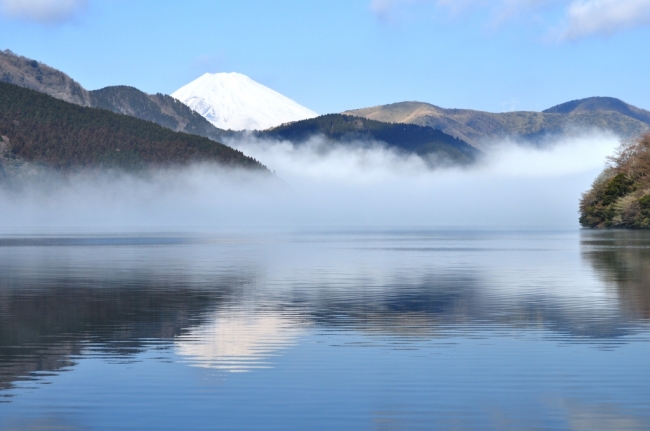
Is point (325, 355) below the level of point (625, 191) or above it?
below

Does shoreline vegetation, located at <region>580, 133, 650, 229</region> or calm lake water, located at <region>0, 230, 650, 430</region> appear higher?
shoreline vegetation, located at <region>580, 133, 650, 229</region>

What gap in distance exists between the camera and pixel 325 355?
25609 millimetres

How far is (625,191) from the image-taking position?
17925 cm

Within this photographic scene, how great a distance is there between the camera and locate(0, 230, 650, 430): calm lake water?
18.8 m

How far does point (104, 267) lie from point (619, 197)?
130 meters

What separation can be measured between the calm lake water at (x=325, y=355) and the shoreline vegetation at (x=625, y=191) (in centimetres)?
12250

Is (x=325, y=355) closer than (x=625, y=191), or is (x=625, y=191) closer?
(x=325, y=355)

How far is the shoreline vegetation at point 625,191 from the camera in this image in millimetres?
168375

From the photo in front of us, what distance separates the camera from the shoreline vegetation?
6629 inches

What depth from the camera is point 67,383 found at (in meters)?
21.7

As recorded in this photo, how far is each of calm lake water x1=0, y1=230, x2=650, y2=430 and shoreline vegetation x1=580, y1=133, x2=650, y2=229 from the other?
402 feet

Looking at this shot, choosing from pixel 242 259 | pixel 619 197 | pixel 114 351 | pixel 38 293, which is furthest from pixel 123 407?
pixel 619 197

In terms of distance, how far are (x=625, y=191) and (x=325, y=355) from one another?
162586 mm

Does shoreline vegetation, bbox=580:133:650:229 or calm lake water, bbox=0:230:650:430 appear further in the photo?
shoreline vegetation, bbox=580:133:650:229
